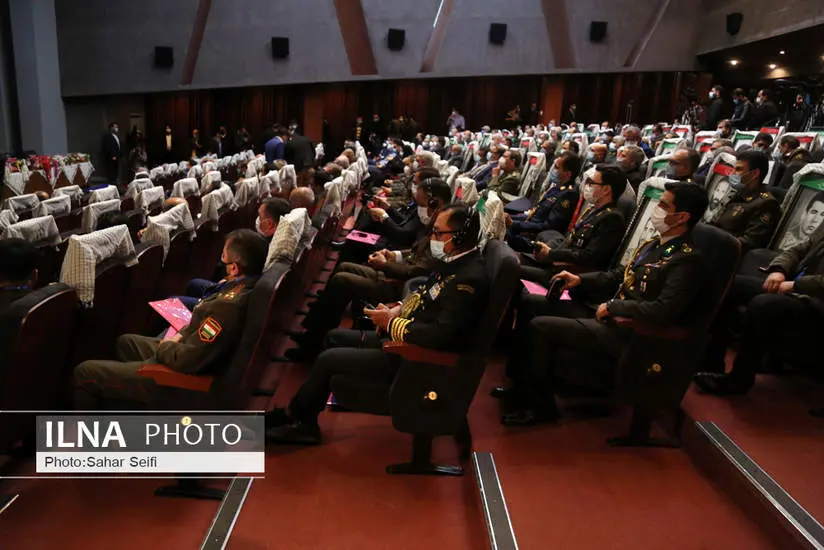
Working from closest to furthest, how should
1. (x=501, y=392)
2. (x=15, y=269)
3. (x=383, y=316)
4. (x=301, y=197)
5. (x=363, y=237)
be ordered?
(x=15, y=269) → (x=383, y=316) → (x=501, y=392) → (x=301, y=197) → (x=363, y=237)

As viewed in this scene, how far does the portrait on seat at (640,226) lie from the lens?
10.3 ft

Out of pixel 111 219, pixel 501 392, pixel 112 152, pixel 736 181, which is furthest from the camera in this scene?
pixel 112 152

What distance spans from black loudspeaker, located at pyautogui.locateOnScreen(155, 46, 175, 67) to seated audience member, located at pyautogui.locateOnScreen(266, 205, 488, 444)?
38.6 ft

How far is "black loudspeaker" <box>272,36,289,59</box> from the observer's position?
13.3m

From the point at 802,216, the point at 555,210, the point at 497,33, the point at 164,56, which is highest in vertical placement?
the point at 497,33

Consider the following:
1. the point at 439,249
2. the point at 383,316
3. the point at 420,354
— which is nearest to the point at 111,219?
the point at 383,316

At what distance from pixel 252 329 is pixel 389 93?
15.9 m

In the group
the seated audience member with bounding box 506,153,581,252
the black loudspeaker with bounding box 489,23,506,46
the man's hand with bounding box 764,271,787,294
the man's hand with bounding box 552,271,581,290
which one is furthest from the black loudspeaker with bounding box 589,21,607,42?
the man's hand with bounding box 552,271,581,290

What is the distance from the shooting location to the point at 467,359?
7.00ft

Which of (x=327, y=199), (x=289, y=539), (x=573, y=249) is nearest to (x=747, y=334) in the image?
(x=573, y=249)

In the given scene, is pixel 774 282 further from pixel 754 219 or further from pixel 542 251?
pixel 542 251

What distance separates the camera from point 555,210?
4.12 m

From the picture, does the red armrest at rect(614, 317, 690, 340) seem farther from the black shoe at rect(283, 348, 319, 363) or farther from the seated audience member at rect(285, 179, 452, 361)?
the black shoe at rect(283, 348, 319, 363)

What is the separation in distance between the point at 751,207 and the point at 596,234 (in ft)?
2.73
